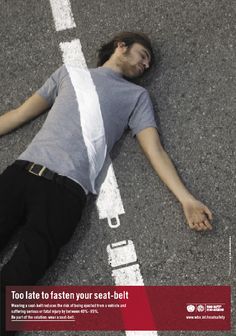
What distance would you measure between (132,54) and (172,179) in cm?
86

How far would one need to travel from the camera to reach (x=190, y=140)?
2.71 m

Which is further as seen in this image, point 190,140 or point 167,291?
point 190,140

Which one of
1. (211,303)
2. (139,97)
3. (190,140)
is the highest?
(139,97)

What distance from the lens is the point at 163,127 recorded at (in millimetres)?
2754

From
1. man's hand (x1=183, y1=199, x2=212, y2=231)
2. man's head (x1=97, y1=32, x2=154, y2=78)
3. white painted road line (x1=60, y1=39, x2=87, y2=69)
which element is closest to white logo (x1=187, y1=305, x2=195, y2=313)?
man's hand (x1=183, y1=199, x2=212, y2=231)

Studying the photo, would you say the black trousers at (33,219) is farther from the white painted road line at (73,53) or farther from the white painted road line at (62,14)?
the white painted road line at (62,14)

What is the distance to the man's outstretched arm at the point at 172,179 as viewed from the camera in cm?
241

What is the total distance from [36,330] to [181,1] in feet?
7.62

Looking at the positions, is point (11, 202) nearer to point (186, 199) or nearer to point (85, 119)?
point (85, 119)

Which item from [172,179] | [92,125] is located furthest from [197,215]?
[92,125]

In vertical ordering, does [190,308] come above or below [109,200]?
below

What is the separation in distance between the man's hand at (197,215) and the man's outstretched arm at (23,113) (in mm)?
1100

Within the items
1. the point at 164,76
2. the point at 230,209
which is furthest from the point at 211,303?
the point at 164,76

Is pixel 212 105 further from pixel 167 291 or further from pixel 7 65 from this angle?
pixel 7 65
